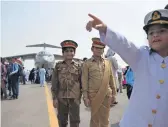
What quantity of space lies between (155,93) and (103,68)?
3.00 metres

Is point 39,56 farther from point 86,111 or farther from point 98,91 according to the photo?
point 98,91

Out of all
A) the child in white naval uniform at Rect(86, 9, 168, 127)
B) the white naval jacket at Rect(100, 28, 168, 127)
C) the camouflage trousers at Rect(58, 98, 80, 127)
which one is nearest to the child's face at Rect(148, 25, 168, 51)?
the child in white naval uniform at Rect(86, 9, 168, 127)

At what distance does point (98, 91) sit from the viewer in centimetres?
542

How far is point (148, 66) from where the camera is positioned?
2641 mm

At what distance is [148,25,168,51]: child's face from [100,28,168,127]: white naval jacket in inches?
4.3

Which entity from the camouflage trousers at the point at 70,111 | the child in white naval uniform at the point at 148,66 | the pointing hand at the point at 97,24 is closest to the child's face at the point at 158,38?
the child in white naval uniform at the point at 148,66

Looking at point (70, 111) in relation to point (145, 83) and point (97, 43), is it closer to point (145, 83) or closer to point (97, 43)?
point (97, 43)

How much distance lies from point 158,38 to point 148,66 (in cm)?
26

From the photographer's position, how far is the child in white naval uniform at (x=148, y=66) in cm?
254

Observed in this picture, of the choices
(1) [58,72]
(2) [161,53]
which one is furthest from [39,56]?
(2) [161,53]

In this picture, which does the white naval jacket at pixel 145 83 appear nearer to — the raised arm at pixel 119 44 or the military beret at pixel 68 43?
the raised arm at pixel 119 44

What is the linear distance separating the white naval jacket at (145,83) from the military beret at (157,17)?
0.24m

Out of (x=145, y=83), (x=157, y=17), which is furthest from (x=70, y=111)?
(x=157, y=17)

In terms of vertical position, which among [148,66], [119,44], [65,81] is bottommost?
[65,81]
